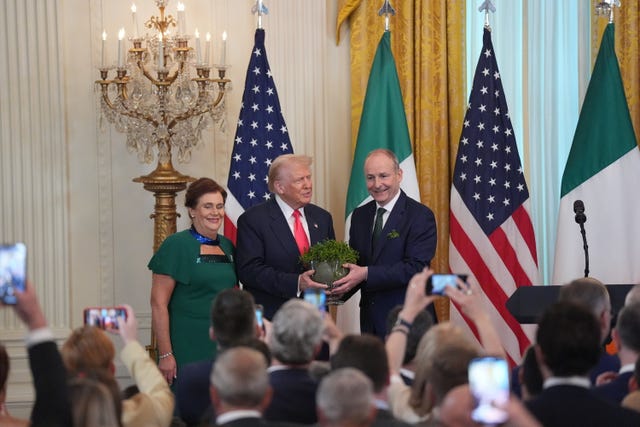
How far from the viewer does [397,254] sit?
6.20 metres

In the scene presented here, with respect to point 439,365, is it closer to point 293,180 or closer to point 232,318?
point 232,318

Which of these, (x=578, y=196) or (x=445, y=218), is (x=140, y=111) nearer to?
(x=445, y=218)

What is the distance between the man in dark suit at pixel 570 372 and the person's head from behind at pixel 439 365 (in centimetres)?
21

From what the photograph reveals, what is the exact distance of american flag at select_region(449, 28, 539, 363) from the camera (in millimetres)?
7785

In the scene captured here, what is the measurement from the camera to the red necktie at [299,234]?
6230 mm

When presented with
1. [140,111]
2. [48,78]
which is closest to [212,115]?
[140,111]

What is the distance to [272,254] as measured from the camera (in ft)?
20.2

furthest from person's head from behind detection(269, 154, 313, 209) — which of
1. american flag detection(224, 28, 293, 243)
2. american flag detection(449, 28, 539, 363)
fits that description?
american flag detection(449, 28, 539, 363)

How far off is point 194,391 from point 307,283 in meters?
2.04

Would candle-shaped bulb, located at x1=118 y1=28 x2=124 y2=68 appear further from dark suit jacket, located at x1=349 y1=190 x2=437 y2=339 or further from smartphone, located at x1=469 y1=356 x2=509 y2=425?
smartphone, located at x1=469 y1=356 x2=509 y2=425

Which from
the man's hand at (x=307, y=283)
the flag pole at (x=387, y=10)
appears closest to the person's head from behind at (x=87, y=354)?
the man's hand at (x=307, y=283)

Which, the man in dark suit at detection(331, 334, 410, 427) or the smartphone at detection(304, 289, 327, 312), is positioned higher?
the smartphone at detection(304, 289, 327, 312)

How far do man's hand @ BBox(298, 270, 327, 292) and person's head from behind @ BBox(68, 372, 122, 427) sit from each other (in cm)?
295

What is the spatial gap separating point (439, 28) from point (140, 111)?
2392mm
